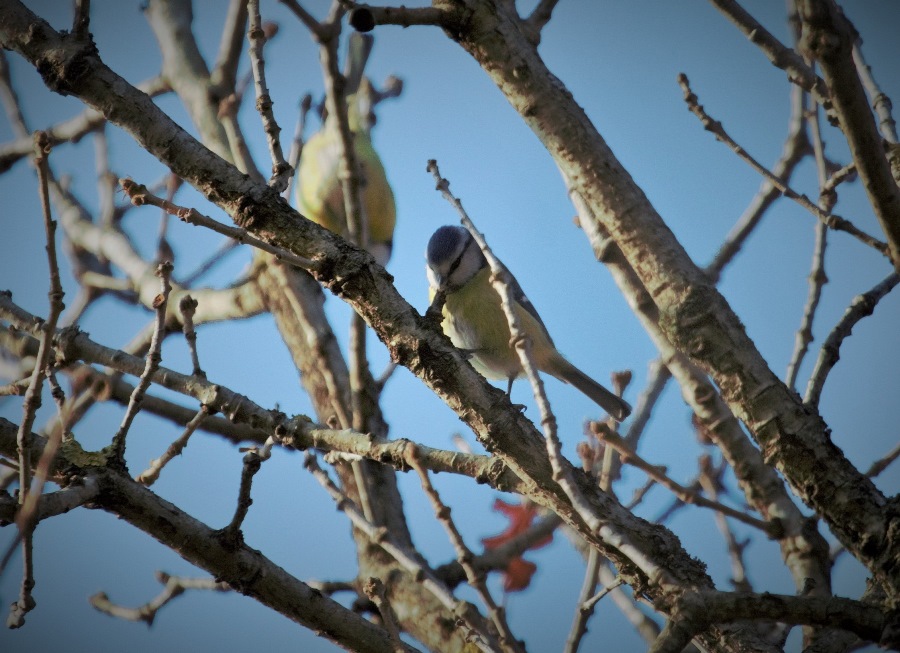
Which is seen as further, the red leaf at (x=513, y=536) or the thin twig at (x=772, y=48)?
the red leaf at (x=513, y=536)

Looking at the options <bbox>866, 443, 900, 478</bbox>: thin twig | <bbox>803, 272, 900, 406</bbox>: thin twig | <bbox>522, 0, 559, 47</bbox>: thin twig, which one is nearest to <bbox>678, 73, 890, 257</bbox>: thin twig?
<bbox>803, 272, 900, 406</bbox>: thin twig

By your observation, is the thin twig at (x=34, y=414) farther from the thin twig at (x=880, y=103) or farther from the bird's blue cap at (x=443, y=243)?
the bird's blue cap at (x=443, y=243)

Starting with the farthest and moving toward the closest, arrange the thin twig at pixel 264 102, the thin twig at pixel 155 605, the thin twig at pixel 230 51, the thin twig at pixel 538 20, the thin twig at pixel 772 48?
1. the thin twig at pixel 230 51
2. the thin twig at pixel 155 605
3. the thin twig at pixel 538 20
4. the thin twig at pixel 772 48
5. the thin twig at pixel 264 102

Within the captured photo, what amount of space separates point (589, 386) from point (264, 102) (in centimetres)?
250

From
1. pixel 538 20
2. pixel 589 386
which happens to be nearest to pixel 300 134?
pixel 538 20

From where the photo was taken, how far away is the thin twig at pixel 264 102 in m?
1.49

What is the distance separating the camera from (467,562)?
1.42 metres

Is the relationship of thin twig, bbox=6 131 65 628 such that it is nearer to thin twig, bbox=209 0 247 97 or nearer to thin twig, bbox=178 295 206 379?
thin twig, bbox=178 295 206 379

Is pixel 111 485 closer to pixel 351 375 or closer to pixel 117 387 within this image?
pixel 117 387

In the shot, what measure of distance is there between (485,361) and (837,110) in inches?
99.8

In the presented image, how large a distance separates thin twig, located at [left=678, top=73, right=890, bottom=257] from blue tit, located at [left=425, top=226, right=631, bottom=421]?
1.79 meters

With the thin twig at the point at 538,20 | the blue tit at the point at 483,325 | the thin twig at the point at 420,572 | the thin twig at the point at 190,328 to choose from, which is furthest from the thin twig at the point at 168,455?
the blue tit at the point at 483,325

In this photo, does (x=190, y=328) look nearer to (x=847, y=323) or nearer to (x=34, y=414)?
(x=34, y=414)

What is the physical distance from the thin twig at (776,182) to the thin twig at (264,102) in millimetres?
885
